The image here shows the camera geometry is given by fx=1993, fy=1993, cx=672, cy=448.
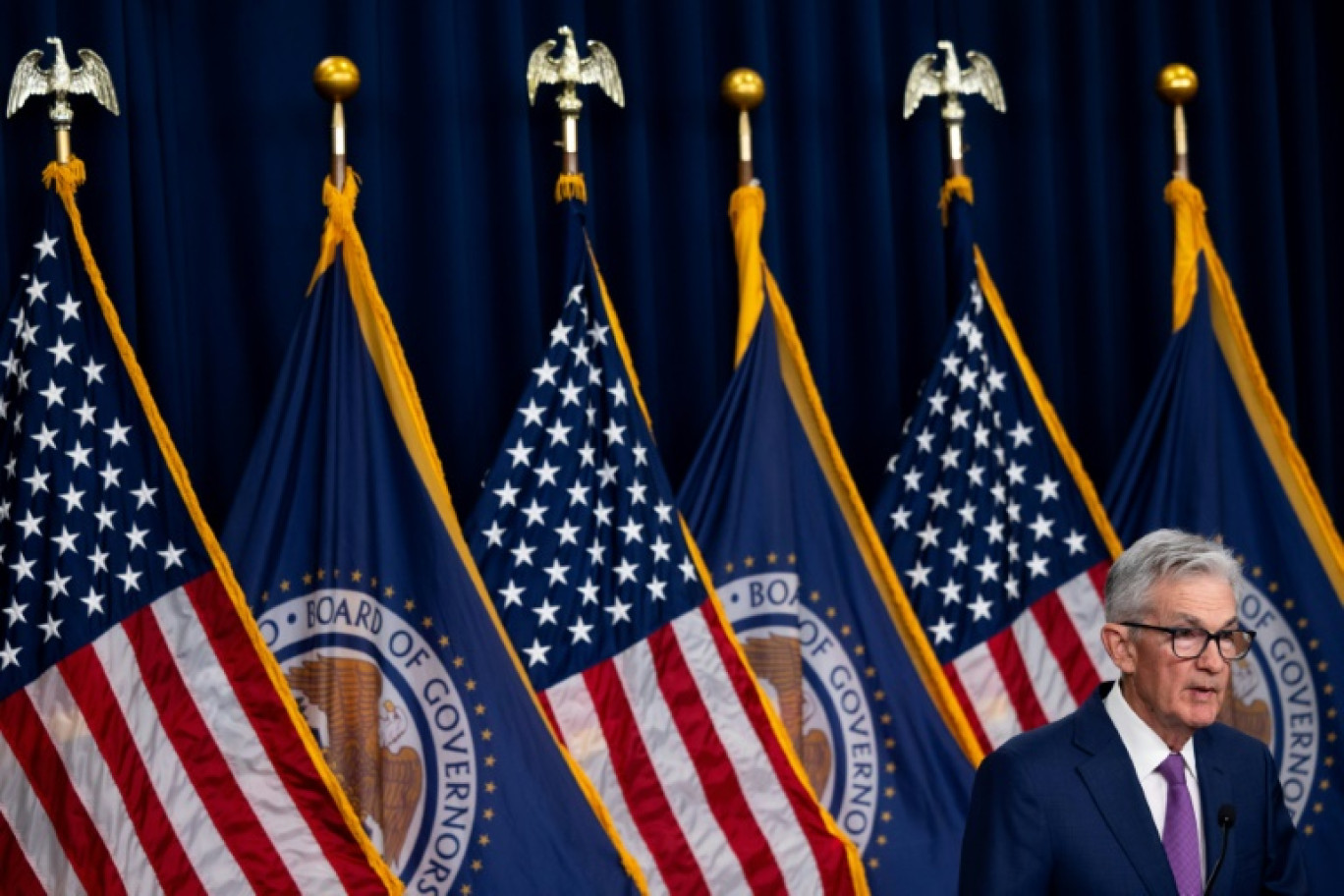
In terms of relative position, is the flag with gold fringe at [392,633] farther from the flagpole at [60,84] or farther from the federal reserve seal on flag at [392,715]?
the flagpole at [60,84]

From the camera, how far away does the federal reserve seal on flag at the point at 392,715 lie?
4941mm

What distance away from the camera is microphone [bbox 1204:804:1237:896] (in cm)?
291

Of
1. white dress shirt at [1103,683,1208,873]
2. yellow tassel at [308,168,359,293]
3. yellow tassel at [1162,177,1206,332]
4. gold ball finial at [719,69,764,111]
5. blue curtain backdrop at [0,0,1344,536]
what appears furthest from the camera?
yellow tassel at [1162,177,1206,332]

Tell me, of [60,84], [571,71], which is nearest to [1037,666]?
[571,71]

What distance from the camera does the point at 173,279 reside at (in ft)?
17.4

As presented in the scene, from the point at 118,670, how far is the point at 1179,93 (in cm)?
351

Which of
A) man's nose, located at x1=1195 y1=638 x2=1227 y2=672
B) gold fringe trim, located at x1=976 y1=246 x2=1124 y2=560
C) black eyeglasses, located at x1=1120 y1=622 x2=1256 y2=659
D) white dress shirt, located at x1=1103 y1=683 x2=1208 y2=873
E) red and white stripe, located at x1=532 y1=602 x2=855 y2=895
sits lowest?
red and white stripe, located at x1=532 y1=602 x2=855 y2=895

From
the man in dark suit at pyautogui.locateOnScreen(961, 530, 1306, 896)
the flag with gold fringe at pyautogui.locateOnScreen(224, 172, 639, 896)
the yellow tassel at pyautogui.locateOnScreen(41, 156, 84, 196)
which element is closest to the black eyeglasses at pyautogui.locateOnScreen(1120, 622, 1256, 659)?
the man in dark suit at pyautogui.locateOnScreen(961, 530, 1306, 896)

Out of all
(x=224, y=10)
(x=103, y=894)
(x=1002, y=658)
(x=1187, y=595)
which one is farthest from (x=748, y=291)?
(x=1187, y=595)

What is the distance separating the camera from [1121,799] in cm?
292

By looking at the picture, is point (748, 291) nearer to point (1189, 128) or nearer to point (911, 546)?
point (911, 546)

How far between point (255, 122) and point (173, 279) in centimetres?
51

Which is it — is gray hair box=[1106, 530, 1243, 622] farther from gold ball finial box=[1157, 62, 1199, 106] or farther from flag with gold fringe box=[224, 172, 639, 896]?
gold ball finial box=[1157, 62, 1199, 106]

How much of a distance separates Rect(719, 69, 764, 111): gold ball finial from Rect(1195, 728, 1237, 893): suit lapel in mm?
2989
